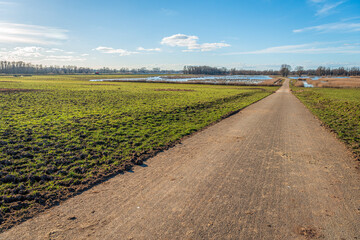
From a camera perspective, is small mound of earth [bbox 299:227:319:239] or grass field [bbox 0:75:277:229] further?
grass field [bbox 0:75:277:229]

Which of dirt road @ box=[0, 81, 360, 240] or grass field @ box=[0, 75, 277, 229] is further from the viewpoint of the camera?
grass field @ box=[0, 75, 277, 229]

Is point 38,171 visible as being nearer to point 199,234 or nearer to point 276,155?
point 199,234

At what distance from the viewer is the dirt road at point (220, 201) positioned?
4.92m

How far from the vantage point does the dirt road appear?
4922 millimetres

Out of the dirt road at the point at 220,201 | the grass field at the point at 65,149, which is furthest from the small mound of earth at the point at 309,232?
the grass field at the point at 65,149

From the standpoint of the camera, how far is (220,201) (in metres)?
6.11

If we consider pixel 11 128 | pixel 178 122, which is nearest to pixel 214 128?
pixel 178 122

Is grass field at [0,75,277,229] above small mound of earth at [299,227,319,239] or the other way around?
above

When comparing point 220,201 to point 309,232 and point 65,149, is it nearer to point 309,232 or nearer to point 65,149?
point 309,232

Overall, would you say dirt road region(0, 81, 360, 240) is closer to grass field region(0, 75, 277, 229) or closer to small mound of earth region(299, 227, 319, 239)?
small mound of earth region(299, 227, 319, 239)

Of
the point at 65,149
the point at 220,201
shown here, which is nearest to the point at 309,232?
the point at 220,201

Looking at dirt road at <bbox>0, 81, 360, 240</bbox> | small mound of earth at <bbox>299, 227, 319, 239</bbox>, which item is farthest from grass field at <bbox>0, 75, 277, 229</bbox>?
small mound of earth at <bbox>299, 227, 319, 239</bbox>

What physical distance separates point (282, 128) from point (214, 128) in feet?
15.3

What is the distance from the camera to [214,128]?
49.5 ft
